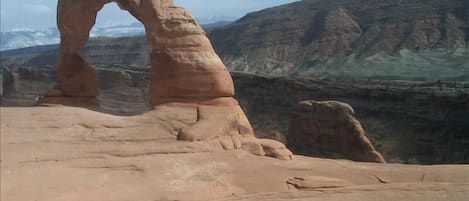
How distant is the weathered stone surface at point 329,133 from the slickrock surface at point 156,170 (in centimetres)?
1052

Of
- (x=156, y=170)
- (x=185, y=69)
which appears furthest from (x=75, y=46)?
(x=156, y=170)

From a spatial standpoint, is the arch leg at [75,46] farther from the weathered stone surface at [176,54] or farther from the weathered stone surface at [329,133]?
the weathered stone surface at [329,133]

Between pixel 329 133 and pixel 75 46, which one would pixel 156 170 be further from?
pixel 329 133

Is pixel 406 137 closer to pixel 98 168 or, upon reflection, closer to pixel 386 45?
pixel 98 168

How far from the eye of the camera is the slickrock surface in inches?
347

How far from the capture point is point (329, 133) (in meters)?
23.4

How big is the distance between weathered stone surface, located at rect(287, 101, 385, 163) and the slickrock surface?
34.5 feet

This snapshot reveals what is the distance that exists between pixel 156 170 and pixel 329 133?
14.5 m

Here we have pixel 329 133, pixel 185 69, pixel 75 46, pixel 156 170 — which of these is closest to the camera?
pixel 156 170

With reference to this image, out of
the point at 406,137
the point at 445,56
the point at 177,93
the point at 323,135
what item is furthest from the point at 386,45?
the point at 177,93

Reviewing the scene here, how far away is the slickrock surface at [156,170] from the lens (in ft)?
28.9

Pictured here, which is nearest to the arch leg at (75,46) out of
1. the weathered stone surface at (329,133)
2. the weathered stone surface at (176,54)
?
the weathered stone surface at (176,54)

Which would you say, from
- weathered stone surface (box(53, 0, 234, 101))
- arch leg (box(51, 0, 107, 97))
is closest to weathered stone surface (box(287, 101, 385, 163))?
weathered stone surface (box(53, 0, 234, 101))

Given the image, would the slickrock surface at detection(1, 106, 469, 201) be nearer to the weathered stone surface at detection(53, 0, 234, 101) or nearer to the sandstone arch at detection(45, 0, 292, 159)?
the sandstone arch at detection(45, 0, 292, 159)
